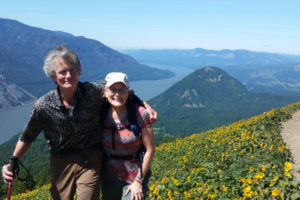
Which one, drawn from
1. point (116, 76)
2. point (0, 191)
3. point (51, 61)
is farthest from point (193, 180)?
point (0, 191)

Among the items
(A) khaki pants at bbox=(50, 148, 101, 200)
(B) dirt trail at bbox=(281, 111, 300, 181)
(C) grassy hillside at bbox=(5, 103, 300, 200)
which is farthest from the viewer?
(B) dirt trail at bbox=(281, 111, 300, 181)

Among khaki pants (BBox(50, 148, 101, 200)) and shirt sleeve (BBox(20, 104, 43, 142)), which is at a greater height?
shirt sleeve (BBox(20, 104, 43, 142))

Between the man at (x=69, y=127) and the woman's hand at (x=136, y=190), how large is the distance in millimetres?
519

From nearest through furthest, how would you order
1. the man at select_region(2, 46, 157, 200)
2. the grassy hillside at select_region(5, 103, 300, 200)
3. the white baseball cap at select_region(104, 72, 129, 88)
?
the white baseball cap at select_region(104, 72, 129, 88) < the man at select_region(2, 46, 157, 200) < the grassy hillside at select_region(5, 103, 300, 200)

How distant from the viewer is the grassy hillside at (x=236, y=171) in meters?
4.67

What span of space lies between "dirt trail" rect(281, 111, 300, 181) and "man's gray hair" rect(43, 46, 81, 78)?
522 cm

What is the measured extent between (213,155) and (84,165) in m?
6.68

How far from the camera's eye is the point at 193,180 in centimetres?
662

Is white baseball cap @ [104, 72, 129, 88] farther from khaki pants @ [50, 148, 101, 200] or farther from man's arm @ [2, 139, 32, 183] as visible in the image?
man's arm @ [2, 139, 32, 183]

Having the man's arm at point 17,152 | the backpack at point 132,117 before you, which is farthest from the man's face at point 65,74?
the man's arm at point 17,152

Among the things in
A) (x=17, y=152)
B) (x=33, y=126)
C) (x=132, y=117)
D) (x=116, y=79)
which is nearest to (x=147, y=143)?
(x=132, y=117)

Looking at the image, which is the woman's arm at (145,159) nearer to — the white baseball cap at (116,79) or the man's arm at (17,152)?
the white baseball cap at (116,79)

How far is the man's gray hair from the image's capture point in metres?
3.51

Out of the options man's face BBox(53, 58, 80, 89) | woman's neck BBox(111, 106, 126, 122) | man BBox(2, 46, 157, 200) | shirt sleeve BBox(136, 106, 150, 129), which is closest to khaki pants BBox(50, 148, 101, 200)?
man BBox(2, 46, 157, 200)
